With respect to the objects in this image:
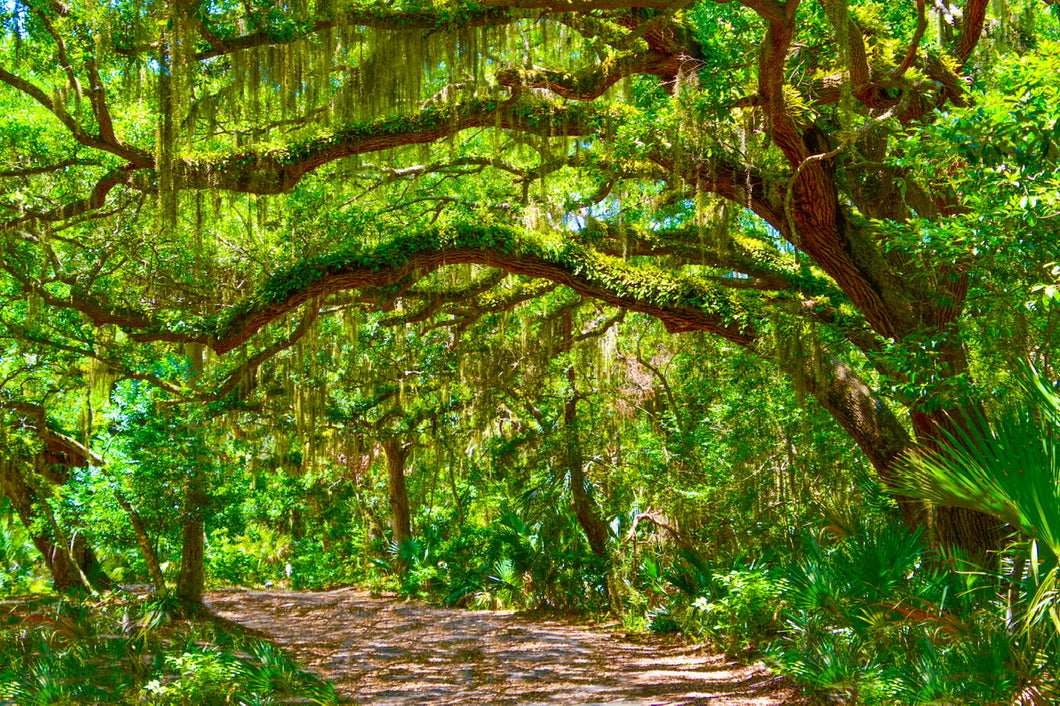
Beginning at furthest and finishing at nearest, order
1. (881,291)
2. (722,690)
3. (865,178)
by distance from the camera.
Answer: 1. (865,178)
2. (722,690)
3. (881,291)

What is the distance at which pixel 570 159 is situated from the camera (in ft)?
24.8

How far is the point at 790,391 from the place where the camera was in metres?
8.62

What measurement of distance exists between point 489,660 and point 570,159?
16.2 ft

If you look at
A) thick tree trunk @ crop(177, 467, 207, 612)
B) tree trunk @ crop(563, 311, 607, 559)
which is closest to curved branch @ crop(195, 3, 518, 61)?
thick tree trunk @ crop(177, 467, 207, 612)

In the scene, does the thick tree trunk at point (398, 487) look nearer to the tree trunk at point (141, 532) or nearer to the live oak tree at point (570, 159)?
the tree trunk at point (141, 532)

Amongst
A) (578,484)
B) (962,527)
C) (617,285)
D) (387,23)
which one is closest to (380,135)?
(387,23)

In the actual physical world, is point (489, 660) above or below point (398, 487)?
below

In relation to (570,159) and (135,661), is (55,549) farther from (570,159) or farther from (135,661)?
(570,159)

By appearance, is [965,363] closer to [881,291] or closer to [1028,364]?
[881,291]

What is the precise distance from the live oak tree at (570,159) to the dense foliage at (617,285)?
40 millimetres

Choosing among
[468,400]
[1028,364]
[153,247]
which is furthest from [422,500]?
[1028,364]

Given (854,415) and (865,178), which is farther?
(865,178)

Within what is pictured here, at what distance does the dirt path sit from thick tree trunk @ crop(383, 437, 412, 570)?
245cm

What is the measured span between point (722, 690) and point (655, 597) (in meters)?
3.01
